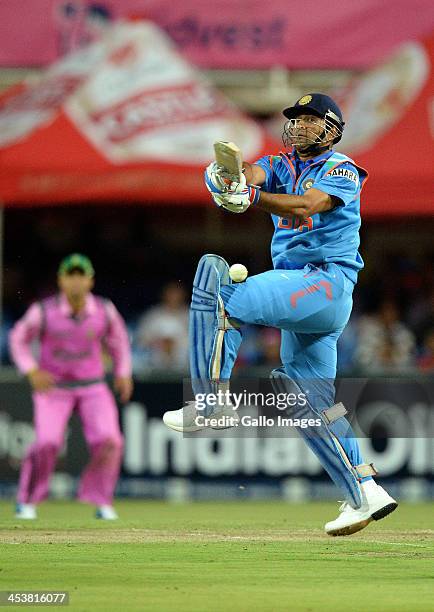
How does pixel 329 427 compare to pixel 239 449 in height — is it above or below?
above

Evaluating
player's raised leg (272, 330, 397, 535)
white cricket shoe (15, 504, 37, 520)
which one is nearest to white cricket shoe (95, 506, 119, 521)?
white cricket shoe (15, 504, 37, 520)

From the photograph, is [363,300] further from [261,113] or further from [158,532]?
[158,532]

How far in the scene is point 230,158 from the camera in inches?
296

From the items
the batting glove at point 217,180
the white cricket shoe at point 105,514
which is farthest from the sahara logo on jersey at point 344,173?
the white cricket shoe at point 105,514

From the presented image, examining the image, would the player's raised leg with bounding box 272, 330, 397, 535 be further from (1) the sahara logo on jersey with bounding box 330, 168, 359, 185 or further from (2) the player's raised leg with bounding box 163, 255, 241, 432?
(1) the sahara logo on jersey with bounding box 330, 168, 359, 185

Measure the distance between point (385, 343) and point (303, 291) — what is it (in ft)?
26.0

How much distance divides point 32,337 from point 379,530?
4.24 metres

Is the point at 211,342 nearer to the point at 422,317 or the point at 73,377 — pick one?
the point at 73,377

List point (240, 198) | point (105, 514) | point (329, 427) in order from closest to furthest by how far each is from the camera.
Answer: point (240, 198)
point (329, 427)
point (105, 514)

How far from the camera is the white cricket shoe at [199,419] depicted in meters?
8.12

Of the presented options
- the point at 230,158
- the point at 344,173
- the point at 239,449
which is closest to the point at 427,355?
the point at 239,449

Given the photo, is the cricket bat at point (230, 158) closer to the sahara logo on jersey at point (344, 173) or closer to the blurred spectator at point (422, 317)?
the sahara logo on jersey at point (344, 173)

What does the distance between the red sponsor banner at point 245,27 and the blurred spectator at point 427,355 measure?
4.32 metres

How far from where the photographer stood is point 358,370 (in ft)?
49.6
